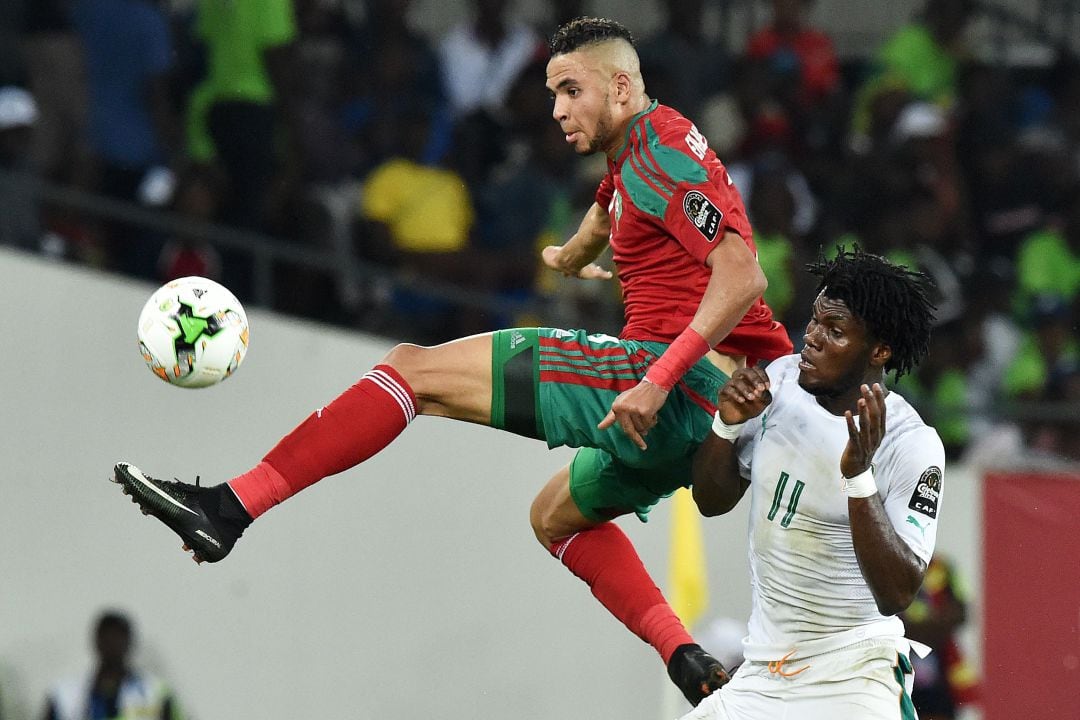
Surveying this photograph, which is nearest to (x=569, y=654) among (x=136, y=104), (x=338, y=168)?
(x=338, y=168)

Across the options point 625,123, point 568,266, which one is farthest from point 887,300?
point 568,266

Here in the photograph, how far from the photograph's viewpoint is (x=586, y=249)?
6668mm

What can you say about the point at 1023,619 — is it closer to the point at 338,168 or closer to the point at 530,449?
the point at 530,449

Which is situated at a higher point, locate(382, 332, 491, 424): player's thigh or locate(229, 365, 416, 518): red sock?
locate(382, 332, 491, 424): player's thigh

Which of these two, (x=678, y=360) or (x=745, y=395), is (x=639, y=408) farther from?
(x=745, y=395)

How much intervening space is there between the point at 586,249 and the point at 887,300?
1.46 meters

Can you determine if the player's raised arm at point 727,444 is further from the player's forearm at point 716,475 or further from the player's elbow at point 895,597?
the player's elbow at point 895,597

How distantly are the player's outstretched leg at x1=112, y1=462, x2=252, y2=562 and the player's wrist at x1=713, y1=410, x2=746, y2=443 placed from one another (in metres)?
1.42

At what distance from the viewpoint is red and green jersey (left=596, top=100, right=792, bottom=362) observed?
5719 millimetres

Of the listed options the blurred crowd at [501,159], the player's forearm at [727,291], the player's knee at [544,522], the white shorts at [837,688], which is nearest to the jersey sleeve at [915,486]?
the white shorts at [837,688]

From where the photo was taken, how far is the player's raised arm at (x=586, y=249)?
6613 millimetres

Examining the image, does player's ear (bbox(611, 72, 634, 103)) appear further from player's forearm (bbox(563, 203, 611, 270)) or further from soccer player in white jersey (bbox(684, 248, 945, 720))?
soccer player in white jersey (bbox(684, 248, 945, 720))

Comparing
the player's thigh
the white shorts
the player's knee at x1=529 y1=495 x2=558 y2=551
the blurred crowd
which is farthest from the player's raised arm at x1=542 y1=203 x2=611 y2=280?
the blurred crowd

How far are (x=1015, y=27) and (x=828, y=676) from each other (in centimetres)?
937
